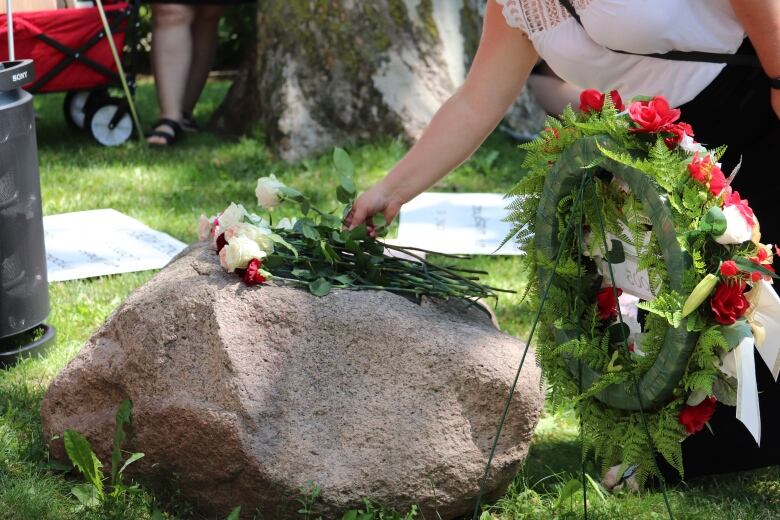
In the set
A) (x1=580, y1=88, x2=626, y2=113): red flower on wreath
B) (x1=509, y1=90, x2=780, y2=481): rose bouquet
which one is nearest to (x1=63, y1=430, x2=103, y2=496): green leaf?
(x1=509, y1=90, x2=780, y2=481): rose bouquet

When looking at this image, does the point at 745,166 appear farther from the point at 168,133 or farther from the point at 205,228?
the point at 168,133

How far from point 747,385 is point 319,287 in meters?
0.91

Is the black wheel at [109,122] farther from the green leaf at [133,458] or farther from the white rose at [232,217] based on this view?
the green leaf at [133,458]

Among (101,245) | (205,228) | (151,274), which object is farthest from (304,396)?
(101,245)

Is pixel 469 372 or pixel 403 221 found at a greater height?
pixel 469 372

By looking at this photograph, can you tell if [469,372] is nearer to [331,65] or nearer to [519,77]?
[519,77]

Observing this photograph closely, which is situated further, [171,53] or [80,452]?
[171,53]

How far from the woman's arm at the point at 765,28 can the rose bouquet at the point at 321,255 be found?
0.74 meters

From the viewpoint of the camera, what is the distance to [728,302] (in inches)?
64.4

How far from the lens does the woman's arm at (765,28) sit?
6.14 feet

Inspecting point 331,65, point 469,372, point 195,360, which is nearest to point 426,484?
point 469,372

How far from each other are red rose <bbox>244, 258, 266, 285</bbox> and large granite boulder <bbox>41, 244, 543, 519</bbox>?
19mm

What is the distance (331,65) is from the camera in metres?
4.91

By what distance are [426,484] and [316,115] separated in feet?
10.3
